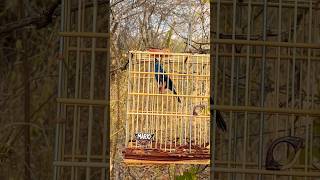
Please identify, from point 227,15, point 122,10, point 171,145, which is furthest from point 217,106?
point 122,10

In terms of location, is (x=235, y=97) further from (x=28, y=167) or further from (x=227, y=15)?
(x=28, y=167)

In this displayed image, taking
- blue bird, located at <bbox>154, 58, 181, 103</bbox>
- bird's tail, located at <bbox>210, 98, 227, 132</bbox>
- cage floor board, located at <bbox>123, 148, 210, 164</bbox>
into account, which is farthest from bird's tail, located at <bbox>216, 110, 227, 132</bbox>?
blue bird, located at <bbox>154, 58, 181, 103</bbox>

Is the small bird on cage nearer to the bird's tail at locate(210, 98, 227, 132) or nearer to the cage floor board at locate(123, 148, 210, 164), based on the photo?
the cage floor board at locate(123, 148, 210, 164)

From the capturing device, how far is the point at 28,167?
2.79ft

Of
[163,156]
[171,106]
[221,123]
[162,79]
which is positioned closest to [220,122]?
[221,123]

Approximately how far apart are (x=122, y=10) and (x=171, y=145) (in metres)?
0.85

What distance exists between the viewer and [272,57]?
844 millimetres

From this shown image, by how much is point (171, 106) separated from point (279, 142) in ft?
6.86

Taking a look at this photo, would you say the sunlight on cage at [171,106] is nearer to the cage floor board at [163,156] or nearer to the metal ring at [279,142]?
the cage floor board at [163,156]

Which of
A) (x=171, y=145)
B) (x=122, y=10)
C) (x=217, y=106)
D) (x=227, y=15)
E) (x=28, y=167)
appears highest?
(x=122, y=10)

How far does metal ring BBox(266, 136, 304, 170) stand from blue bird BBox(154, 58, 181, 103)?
6.31 feet

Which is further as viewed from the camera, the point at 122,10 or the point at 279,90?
the point at 122,10

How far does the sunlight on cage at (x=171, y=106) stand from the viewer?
282 centimetres

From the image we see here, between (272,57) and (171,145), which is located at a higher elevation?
(272,57)
